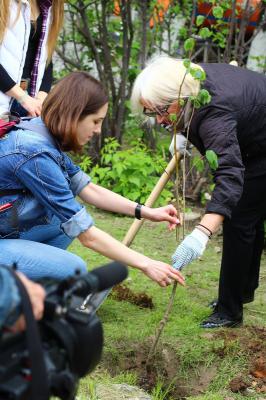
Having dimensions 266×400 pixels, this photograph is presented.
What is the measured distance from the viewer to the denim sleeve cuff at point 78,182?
342cm

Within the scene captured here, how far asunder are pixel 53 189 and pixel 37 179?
81 millimetres

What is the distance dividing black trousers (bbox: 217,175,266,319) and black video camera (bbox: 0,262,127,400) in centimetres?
203

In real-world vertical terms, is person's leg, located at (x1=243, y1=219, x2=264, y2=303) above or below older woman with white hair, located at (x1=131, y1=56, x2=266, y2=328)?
below

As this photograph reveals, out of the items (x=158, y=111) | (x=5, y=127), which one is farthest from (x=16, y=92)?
(x=158, y=111)

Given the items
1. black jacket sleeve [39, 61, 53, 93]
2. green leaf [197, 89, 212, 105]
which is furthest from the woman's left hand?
black jacket sleeve [39, 61, 53, 93]

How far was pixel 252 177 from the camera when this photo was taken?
3578mm

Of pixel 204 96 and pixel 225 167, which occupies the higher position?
pixel 204 96

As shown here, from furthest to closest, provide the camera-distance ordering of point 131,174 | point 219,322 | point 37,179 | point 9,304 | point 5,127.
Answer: point 131,174
point 219,322
point 5,127
point 37,179
point 9,304

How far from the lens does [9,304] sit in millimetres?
1494

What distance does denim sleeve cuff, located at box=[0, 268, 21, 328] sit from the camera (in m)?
1.49

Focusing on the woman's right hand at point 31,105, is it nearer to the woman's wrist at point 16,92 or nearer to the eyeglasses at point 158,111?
the woman's wrist at point 16,92

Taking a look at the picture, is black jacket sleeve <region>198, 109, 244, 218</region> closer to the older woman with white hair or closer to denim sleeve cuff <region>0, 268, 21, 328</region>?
the older woman with white hair

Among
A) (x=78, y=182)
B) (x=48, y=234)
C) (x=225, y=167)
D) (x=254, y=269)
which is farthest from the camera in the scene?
(x=254, y=269)

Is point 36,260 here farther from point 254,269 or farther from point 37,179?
point 254,269
